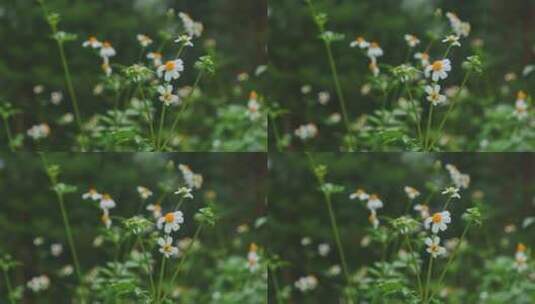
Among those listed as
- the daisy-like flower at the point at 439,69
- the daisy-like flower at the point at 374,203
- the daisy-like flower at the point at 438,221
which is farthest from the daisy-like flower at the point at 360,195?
the daisy-like flower at the point at 439,69

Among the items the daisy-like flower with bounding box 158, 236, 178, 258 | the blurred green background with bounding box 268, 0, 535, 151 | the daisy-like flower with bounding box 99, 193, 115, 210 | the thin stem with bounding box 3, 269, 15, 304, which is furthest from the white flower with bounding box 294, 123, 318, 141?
the thin stem with bounding box 3, 269, 15, 304

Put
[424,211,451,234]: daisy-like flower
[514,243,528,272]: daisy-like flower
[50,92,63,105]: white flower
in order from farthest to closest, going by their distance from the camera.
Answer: [514,243,528,272]: daisy-like flower
[50,92,63,105]: white flower
[424,211,451,234]: daisy-like flower

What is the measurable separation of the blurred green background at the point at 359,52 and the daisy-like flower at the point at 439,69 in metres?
0.05

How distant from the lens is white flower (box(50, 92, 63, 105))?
3.96 meters

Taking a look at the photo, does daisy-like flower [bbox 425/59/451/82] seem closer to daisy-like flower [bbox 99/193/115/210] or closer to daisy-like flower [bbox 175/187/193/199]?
daisy-like flower [bbox 175/187/193/199]

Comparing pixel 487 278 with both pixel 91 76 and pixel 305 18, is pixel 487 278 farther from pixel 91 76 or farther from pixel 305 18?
pixel 91 76

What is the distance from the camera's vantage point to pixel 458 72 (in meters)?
3.96

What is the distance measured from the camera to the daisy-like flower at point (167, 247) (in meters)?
3.88

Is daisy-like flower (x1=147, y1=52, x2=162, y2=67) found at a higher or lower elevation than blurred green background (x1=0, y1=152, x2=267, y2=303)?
higher

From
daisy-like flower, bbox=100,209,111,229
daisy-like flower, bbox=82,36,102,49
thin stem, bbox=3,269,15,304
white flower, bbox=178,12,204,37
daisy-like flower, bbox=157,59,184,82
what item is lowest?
thin stem, bbox=3,269,15,304

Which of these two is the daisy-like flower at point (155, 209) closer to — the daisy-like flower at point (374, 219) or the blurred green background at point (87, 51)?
the blurred green background at point (87, 51)

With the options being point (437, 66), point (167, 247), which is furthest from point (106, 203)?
point (437, 66)

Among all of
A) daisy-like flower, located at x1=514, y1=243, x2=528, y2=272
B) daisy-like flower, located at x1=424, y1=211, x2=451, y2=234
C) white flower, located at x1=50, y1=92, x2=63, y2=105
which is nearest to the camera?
daisy-like flower, located at x1=424, y1=211, x2=451, y2=234

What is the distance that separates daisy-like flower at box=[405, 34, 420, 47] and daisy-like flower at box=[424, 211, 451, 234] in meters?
0.61
